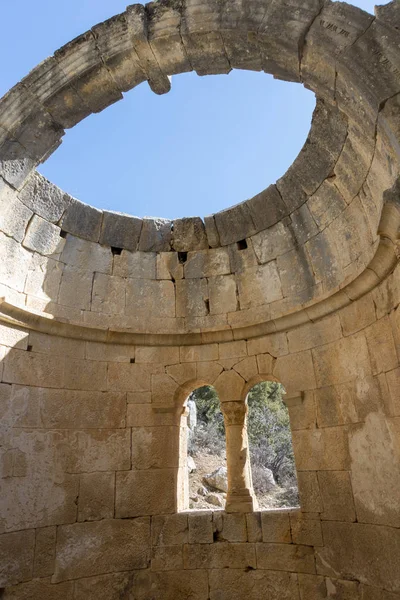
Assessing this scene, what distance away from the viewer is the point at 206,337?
6070 mm

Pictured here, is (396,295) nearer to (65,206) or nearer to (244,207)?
(244,207)

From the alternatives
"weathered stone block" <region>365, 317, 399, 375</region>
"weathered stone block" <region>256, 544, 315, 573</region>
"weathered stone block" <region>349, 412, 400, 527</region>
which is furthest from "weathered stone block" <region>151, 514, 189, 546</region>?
"weathered stone block" <region>365, 317, 399, 375</region>

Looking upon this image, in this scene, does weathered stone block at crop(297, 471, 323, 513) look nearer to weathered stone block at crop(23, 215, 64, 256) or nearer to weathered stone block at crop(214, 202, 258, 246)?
weathered stone block at crop(214, 202, 258, 246)

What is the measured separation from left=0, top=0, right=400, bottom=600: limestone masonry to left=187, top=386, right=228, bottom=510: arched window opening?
1.32 m

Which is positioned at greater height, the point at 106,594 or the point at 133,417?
the point at 133,417

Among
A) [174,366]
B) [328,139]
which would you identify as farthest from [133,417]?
[328,139]

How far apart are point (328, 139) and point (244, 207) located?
5.19 ft

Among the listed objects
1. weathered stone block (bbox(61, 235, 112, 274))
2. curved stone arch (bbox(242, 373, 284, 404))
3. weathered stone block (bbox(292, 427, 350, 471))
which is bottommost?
weathered stone block (bbox(292, 427, 350, 471))

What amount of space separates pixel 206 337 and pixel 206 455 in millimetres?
8009

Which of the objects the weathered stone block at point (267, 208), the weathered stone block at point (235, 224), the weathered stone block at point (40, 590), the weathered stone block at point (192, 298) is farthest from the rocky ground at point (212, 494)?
the weathered stone block at point (267, 208)

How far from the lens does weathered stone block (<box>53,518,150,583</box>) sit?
15.8 ft

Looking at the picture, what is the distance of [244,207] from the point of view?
6.15 meters

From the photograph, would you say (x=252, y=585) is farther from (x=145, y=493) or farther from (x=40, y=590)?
(x=40, y=590)

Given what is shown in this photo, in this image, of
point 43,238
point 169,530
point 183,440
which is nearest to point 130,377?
point 183,440
